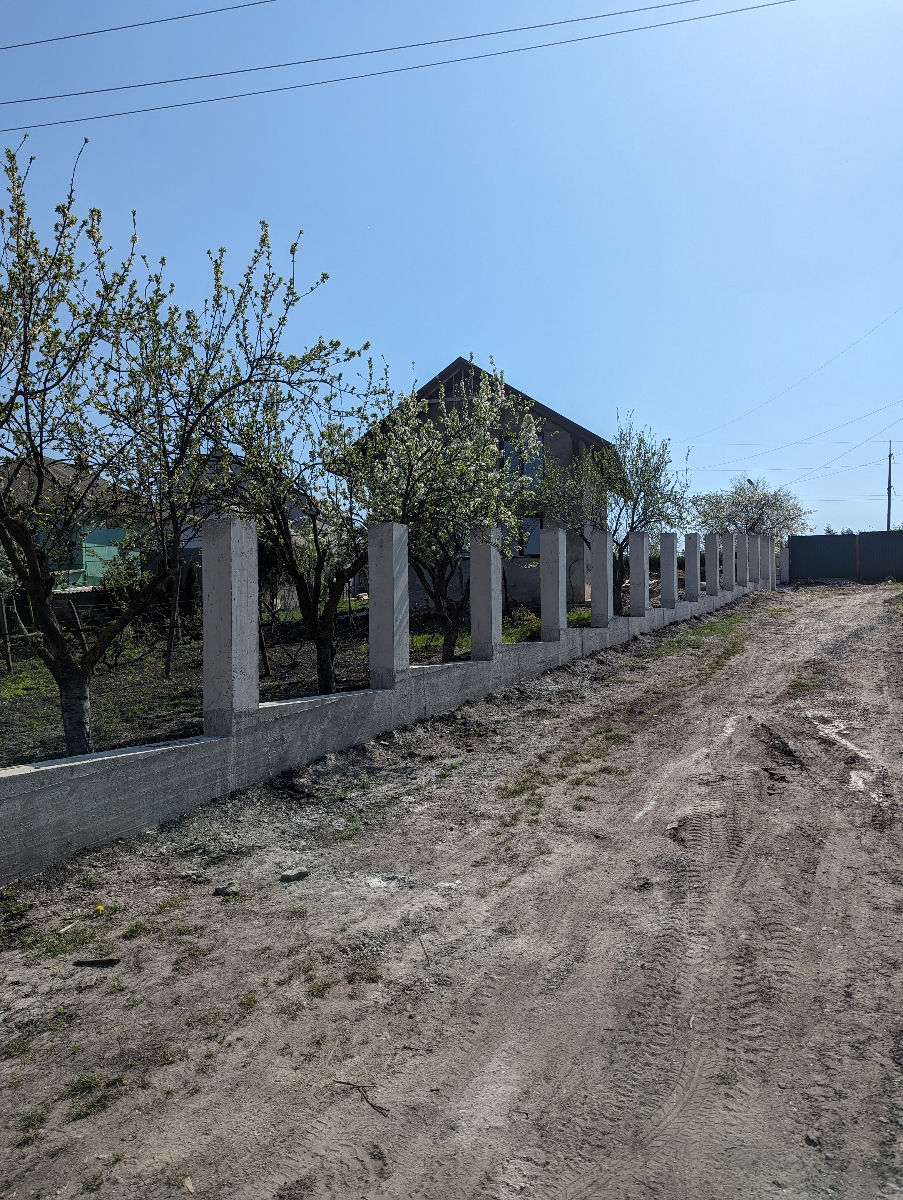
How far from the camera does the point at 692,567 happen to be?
20.0m

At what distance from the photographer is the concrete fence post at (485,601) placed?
9.94 metres

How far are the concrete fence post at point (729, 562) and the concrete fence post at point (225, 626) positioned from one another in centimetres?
2010

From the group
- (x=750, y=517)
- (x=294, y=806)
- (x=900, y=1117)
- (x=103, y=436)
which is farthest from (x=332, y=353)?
(x=750, y=517)

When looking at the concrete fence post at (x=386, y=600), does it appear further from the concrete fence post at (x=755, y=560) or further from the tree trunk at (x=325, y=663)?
the concrete fence post at (x=755, y=560)

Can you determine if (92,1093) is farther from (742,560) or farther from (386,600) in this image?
(742,560)

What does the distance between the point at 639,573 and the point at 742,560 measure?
12.5m

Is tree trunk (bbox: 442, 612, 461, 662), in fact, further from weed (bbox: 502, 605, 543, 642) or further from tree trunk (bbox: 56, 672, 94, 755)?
tree trunk (bbox: 56, 672, 94, 755)

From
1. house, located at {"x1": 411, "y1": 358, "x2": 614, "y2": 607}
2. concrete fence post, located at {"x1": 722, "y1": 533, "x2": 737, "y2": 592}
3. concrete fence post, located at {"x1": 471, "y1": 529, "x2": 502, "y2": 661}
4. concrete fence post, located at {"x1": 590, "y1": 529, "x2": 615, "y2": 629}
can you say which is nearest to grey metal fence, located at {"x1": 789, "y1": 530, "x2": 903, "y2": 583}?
concrete fence post, located at {"x1": 722, "y1": 533, "x2": 737, "y2": 592}

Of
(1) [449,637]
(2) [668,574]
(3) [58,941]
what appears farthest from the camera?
(2) [668,574]

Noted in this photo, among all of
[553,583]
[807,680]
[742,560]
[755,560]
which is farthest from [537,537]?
[807,680]

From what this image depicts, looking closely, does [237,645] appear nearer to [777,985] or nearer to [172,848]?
[172,848]

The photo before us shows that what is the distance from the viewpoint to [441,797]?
6250mm

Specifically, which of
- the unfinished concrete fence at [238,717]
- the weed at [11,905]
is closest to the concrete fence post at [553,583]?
the unfinished concrete fence at [238,717]

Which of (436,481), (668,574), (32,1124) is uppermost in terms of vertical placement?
(436,481)
